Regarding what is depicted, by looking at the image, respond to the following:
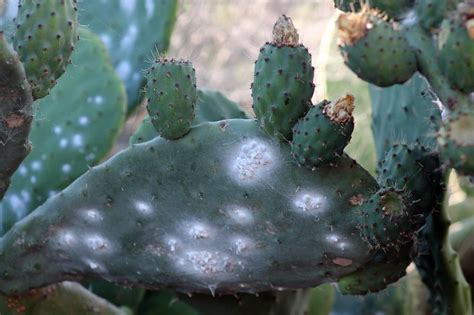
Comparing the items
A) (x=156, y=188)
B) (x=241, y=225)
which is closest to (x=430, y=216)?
(x=241, y=225)

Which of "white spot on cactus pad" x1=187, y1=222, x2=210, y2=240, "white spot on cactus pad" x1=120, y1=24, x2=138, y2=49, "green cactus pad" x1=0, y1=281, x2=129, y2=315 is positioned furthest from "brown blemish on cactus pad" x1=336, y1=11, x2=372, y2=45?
"white spot on cactus pad" x1=120, y1=24, x2=138, y2=49

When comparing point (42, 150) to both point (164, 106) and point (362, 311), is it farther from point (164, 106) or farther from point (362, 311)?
point (362, 311)

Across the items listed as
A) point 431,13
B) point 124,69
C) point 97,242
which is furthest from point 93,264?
point 431,13

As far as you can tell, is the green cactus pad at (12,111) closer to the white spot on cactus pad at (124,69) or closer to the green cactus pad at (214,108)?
the green cactus pad at (214,108)

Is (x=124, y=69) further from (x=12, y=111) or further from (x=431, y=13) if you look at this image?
(x=431, y=13)

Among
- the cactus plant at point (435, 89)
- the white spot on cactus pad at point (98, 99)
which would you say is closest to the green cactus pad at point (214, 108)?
the white spot on cactus pad at point (98, 99)

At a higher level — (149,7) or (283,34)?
(283,34)

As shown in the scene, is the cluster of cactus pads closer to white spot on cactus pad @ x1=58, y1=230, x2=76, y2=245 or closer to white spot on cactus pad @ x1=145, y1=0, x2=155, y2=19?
white spot on cactus pad @ x1=58, y1=230, x2=76, y2=245
